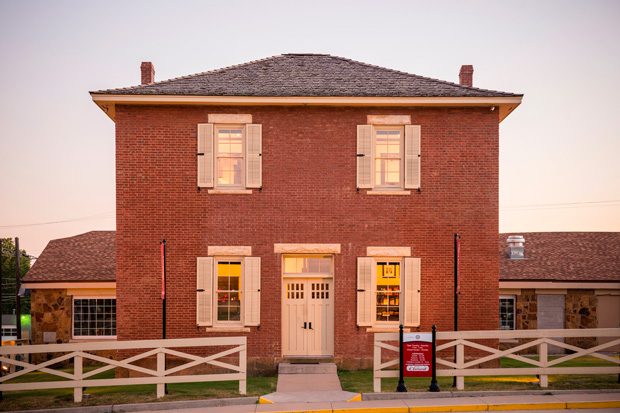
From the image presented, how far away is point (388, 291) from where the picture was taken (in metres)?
15.0

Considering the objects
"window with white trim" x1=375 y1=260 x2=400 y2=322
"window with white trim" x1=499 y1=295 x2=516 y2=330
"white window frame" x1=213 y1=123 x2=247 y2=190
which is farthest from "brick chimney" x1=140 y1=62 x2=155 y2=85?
"window with white trim" x1=499 y1=295 x2=516 y2=330

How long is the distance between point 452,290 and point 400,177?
11.2 ft

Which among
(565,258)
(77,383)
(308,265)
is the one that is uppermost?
(308,265)

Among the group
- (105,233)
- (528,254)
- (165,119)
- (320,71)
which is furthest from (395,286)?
(105,233)

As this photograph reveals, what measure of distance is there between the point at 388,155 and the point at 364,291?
381 centimetres

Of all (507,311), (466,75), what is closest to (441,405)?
(466,75)

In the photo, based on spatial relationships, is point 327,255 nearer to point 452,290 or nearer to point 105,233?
point 452,290

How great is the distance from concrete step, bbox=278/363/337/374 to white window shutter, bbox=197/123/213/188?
5.23m

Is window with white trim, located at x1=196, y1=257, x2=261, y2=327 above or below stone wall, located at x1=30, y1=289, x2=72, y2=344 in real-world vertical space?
above

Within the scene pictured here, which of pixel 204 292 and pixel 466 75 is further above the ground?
pixel 466 75

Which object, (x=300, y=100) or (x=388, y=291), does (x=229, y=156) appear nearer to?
(x=300, y=100)

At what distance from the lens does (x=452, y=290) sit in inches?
588

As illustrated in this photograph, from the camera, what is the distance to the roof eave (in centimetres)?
1453

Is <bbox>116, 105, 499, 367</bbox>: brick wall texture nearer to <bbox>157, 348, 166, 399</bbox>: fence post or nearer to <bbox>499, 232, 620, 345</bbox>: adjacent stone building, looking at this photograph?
<bbox>157, 348, 166, 399</bbox>: fence post
